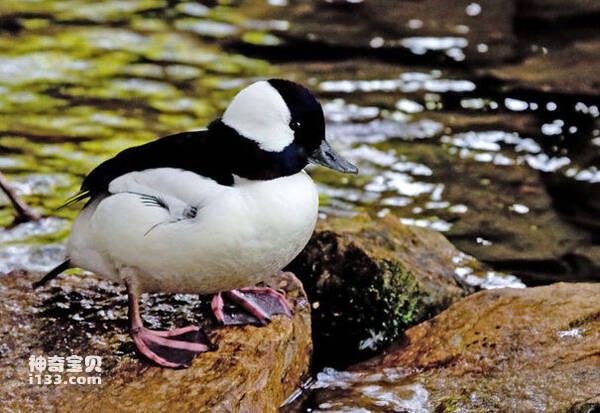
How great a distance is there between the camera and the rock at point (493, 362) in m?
3.86

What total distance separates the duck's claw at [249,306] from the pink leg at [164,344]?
0.23 meters

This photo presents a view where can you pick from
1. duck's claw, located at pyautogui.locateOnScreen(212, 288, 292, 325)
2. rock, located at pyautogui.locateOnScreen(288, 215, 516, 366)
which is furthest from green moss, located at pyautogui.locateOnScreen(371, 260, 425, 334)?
duck's claw, located at pyautogui.locateOnScreen(212, 288, 292, 325)

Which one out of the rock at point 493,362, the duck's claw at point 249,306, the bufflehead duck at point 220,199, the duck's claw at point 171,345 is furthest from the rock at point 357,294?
the bufflehead duck at point 220,199

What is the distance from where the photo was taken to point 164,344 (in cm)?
380

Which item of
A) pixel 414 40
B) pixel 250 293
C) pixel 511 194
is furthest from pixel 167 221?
pixel 414 40

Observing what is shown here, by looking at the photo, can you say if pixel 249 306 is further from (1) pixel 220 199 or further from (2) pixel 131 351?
(1) pixel 220 199

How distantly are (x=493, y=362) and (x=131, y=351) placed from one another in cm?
160

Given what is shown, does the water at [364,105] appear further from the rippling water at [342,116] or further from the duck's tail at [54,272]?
the duck's tail at [54,272]

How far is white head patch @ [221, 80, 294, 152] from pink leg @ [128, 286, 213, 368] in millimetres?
862

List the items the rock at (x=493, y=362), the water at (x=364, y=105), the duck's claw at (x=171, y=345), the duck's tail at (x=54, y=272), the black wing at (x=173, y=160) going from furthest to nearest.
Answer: the water at (x=364, y=105) < the duck's tail at (x=54, y=272) < the rock at (x=493, y=362) < the duck's claw at (x=171, y=345) < the black wing at (x=173, y=160)

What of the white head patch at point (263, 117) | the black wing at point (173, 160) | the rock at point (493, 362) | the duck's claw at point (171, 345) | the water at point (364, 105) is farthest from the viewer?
the water at point (364, 105)

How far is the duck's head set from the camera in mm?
3395

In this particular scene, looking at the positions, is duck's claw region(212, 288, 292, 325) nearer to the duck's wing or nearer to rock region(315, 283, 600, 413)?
rock region(315, 283, 600, 413)

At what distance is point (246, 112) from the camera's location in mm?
3414
